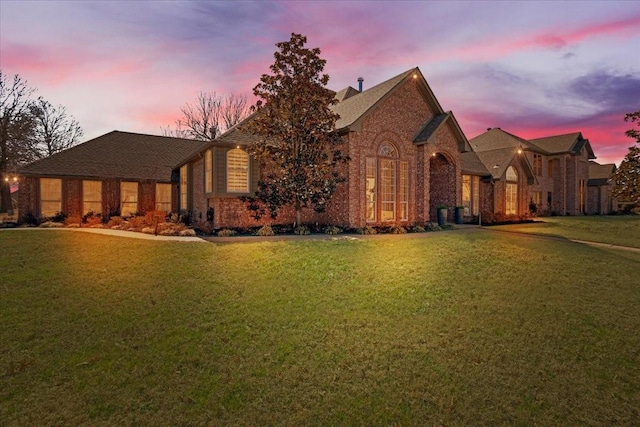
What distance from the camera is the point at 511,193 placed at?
87.9 feet

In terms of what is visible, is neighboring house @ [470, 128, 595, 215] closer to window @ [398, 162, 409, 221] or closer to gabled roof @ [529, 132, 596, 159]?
gabled roof @ [529, 132, 596, 159]

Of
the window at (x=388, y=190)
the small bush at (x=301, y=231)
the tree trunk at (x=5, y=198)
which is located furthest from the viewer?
the tree trunk at (x=5, y=198)

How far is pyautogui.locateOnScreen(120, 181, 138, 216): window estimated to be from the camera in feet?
66.7

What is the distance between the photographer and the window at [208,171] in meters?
15.1

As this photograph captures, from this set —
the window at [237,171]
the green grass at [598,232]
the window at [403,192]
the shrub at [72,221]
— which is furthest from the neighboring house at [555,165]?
the shrub at [72,221]

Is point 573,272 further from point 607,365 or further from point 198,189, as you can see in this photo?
point 198,189

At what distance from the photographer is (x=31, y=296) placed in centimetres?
670

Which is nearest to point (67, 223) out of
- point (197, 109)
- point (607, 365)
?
point (607, 365)

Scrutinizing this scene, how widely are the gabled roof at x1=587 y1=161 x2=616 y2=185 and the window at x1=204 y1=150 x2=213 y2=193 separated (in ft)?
149

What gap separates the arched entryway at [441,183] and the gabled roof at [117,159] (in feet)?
46.5

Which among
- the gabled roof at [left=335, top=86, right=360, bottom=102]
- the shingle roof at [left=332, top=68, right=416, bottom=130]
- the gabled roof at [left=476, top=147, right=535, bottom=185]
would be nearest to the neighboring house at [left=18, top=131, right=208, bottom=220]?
the shingle roof at [left=332, top=68, right=416, bottom=130]

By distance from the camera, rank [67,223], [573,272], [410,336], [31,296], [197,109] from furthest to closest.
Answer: [197,109] → [67,223] → [573,272] → [31,296] → [410,336]

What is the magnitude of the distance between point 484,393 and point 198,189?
1720 centimetres

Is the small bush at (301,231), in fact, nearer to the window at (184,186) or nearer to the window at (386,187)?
the window at (386,187)
